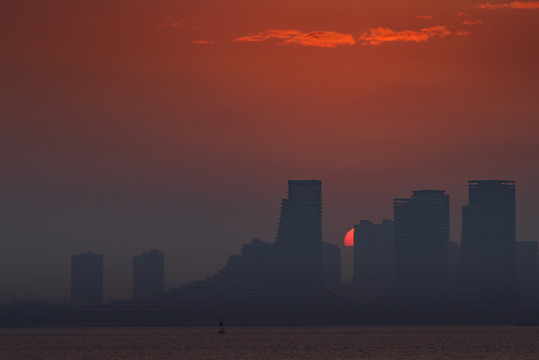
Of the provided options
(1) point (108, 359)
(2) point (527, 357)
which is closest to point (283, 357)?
(1) point (108, 359)

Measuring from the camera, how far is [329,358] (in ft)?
636

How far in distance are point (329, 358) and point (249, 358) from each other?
16.1 m

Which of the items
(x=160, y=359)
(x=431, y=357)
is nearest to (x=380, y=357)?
(x=431, y=357)

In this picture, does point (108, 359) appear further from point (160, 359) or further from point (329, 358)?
point (329, 358)

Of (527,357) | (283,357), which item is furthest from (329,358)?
(527,357)

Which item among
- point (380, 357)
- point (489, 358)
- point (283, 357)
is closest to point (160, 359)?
point (283, 357)

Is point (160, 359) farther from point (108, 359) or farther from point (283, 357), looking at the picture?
point (283, 357)

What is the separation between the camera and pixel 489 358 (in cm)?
19362

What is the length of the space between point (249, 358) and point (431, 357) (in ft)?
122

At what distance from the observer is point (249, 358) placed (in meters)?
196

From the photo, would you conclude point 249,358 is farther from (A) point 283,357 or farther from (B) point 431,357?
(B) point 431,357

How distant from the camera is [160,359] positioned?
197 m

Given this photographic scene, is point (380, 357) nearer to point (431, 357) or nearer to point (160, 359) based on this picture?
point (431, 357)

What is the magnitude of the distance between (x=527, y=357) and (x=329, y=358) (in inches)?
1584
